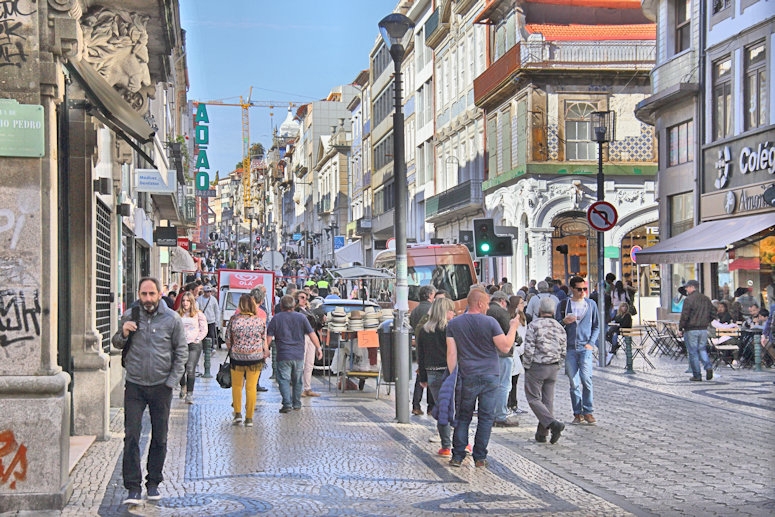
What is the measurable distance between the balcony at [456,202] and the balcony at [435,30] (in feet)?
23.8

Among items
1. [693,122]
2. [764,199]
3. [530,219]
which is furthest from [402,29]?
[530,219]

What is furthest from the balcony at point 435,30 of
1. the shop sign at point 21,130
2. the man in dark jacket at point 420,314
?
the shop sign at point 21,130

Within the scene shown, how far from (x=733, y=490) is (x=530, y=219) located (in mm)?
30522

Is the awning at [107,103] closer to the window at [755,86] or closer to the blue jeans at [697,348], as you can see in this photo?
the blue jeans at [697,348]

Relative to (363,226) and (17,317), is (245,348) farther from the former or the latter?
(363,226)

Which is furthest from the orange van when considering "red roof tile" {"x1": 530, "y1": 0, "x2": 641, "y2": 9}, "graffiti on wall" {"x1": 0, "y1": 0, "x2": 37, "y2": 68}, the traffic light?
"graffiti on wall" {"x1": 0, "y1": 0, "x2": 37, "y2": 68}

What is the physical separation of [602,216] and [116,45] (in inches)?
472

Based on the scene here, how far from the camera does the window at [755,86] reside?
26048 millimetres

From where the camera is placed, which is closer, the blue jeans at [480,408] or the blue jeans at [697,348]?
the blue jeans at [480,408]

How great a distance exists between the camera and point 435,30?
5262cm

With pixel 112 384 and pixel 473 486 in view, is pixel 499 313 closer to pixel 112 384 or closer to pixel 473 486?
pixel 473 486

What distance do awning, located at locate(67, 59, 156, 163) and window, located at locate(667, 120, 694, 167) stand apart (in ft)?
73.7

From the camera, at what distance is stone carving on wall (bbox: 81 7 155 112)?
11727mm

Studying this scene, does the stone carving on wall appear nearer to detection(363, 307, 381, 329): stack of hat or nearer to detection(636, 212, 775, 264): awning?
detection(363, 307, 381, 329): stack of hat
